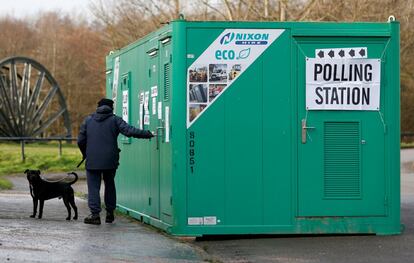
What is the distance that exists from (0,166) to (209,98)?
20.0 m

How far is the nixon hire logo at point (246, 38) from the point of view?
1194 cm

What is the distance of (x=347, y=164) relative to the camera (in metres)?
12.2

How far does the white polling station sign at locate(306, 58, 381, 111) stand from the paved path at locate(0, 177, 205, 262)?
8.18 ft

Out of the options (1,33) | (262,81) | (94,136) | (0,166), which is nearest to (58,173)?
(0,166)

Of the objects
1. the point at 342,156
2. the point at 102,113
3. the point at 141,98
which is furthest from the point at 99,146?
the point at 342,156

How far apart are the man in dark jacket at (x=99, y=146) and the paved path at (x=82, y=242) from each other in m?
0.40

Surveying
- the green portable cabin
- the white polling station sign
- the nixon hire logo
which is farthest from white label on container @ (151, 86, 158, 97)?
the white polling station sign

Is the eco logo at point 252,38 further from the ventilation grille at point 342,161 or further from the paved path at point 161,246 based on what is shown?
the paved path at point 161,246

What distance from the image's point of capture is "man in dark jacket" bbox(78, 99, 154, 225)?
1321 centimetres

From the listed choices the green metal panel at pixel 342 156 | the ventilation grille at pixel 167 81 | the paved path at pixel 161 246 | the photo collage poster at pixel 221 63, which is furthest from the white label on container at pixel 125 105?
the green metal panel at pixel 342 156

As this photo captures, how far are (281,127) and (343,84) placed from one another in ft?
3.17

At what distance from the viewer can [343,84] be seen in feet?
40.0

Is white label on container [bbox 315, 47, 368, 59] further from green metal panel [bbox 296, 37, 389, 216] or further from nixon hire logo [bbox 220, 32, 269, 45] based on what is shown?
nixon hire logo [bbox 220, 32, 269, 45]

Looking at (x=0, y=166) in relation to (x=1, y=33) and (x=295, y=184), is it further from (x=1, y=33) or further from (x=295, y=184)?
(x=1, y=33)
